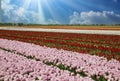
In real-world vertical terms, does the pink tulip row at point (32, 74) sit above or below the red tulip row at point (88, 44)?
above

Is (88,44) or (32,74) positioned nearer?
(32,74)

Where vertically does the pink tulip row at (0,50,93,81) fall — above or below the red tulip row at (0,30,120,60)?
above

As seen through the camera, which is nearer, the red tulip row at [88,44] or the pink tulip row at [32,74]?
the pink tulip row at [32,74]

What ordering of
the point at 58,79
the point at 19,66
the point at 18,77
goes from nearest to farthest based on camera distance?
the point at 58,79 < the point at 18,77 < the point at 19,66

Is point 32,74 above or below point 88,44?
above

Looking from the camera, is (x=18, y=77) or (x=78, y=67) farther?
(x=78, y=67)

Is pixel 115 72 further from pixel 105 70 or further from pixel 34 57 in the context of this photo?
pixel 34 57

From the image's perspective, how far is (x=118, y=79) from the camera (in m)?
9.52

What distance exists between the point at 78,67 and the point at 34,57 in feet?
A: 13.9

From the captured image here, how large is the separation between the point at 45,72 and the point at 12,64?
8.64ft

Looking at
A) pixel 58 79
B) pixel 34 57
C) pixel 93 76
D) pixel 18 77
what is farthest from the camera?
pixel 34 57

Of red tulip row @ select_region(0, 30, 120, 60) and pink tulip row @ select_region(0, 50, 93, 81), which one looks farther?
red tulip row @ select_region(0, 30, 120, 60)

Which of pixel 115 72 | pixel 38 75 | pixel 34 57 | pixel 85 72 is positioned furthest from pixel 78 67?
pixel 34 57

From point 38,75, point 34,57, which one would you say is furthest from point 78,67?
point 34,57
